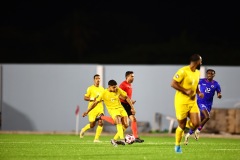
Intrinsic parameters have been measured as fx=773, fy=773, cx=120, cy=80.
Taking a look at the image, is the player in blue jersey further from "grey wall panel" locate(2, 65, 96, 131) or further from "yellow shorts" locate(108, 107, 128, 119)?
"grey wall panel" locate(2, 65, 96, 131)

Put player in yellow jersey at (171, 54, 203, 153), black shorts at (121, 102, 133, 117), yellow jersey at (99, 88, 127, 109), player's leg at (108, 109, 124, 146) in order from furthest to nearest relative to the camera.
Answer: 1. black shorts at (121, 102, 133, 117)
2. yellow jersey at (99, 88, 127, 109)
3. player's leg at (108, 109, 124, 146)
4. player in yellow jersey at (171, 54, 203, 153)

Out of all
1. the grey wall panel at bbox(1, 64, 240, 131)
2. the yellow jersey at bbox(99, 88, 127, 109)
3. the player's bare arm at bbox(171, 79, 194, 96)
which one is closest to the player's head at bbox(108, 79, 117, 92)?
the yellow jersey at bbox(99, 88, 127, 109)

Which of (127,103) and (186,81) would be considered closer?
(186,81)

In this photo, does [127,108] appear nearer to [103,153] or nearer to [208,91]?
[208,91]
